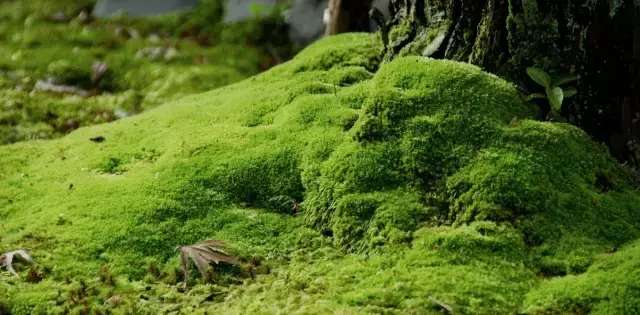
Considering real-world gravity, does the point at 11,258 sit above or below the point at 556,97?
below

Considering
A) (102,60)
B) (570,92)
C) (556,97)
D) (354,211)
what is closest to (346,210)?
(354,211)

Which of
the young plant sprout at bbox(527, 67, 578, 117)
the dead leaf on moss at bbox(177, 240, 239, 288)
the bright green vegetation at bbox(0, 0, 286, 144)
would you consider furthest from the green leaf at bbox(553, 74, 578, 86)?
the bright green vegetation at bbox(0, 0, 286, 144)

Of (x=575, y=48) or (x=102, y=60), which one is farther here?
(x=102, y=60)

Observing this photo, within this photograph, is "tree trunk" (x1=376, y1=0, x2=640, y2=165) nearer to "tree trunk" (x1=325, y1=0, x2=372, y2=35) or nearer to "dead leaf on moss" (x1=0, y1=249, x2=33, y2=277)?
"dead leaf on moss" (x1=0, y1=249, x2=33, y2=277)

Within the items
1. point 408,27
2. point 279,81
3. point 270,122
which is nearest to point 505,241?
point 270,122

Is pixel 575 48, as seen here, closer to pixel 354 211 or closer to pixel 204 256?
pixel 354 211

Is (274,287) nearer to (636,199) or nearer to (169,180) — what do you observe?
(169,180)
